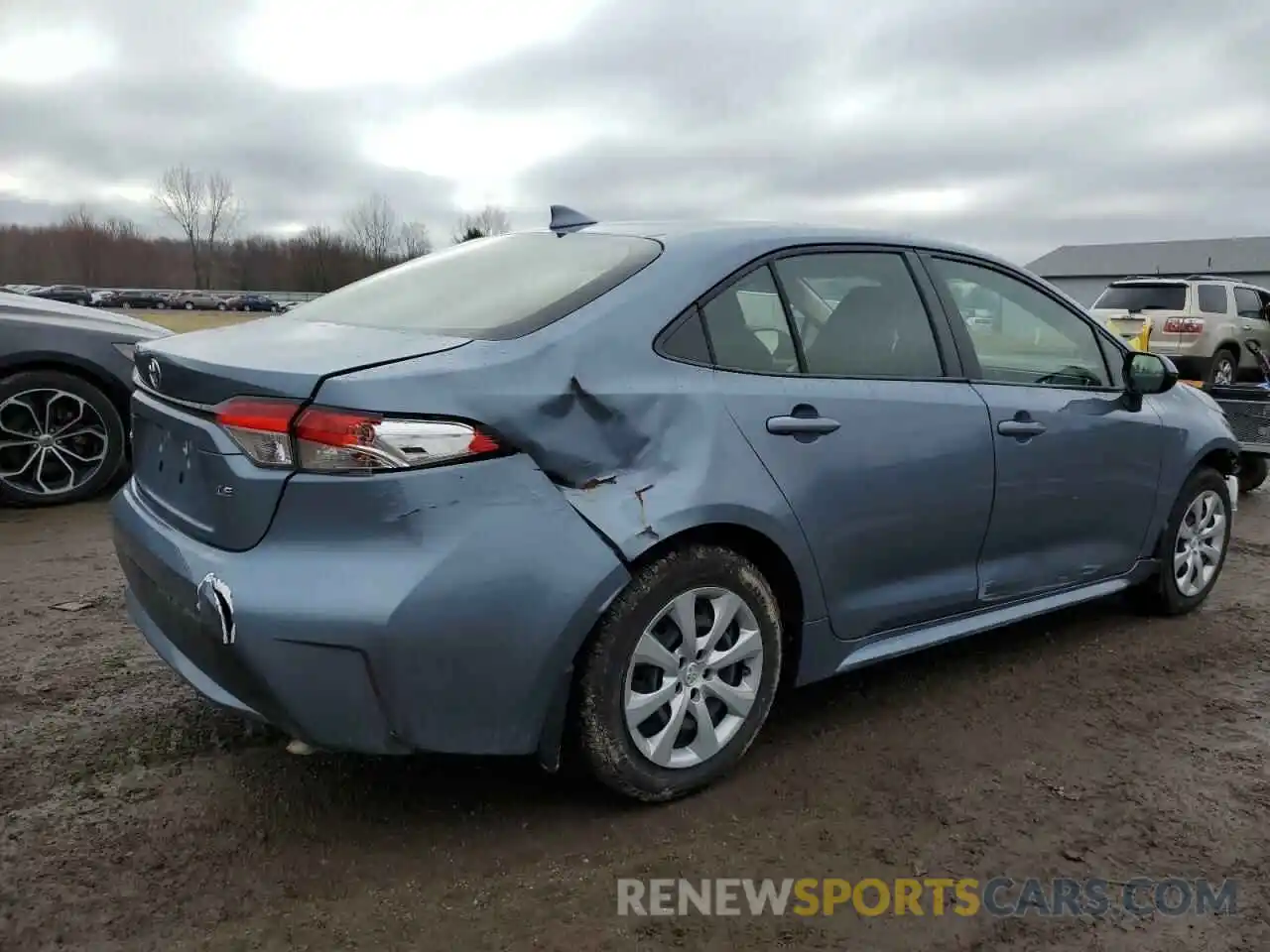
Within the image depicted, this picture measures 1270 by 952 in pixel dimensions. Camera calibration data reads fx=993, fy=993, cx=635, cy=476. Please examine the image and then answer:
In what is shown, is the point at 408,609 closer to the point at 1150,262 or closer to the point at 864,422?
the point at 864,422

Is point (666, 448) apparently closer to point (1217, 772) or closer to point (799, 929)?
point (799, 929)

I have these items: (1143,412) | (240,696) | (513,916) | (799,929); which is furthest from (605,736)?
(1143,412)

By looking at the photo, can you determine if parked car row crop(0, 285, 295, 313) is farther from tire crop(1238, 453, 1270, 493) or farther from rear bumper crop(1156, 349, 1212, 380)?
tire crop(1238, 453, 1270, 493)

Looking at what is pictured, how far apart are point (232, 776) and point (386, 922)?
836 mm

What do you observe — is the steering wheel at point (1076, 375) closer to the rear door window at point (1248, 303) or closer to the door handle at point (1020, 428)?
the door handle at point (1020, 428)

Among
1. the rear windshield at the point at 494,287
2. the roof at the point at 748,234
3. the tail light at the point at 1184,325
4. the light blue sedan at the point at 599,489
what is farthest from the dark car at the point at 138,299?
the light blue sedan at the point at 599,489

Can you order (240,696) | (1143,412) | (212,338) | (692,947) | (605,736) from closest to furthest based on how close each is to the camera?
(692,947)
(240,696)
(605,736)
(212,338)
(1143,412)

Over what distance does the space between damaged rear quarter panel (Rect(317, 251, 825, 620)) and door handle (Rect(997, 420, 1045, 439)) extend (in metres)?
1.02

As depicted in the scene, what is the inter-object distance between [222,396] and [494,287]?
0.84 m

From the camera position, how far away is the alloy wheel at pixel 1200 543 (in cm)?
433

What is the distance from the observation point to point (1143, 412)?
3.96m

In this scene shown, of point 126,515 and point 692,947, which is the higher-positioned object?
point 126,515

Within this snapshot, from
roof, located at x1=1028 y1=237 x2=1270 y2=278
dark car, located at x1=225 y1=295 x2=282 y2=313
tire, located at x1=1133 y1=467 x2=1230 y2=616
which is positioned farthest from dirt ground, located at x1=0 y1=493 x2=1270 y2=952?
roof, located at x1=1028 y1=237 x2=1270 y2=278

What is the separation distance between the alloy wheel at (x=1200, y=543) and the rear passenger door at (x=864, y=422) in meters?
1.56
